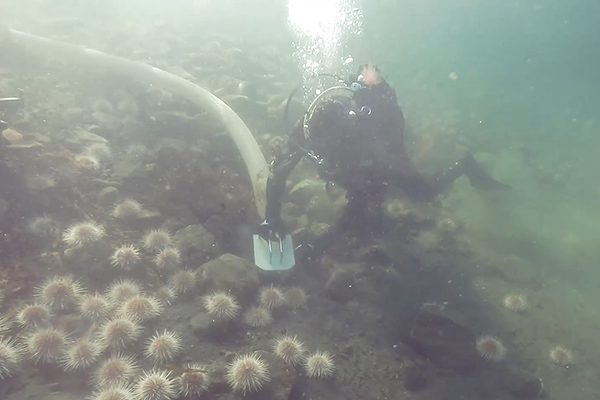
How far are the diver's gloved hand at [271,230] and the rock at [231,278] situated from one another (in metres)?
1.02

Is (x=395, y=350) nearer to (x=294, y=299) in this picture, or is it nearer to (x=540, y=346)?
(x=294, y=299)

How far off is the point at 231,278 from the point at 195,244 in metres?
1.32

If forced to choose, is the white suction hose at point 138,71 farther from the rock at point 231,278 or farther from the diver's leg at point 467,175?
the diver's leg at point 467,175

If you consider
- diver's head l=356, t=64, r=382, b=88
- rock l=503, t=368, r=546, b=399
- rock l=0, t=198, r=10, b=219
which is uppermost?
diver's head l=356, t=64, r=382, b=88

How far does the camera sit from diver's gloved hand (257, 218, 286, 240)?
8141mm

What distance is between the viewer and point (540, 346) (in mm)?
7887

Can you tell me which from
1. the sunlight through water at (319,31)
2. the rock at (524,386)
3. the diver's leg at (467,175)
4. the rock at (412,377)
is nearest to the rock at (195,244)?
the rock at (412,377)

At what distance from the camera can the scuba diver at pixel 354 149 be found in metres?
8.02

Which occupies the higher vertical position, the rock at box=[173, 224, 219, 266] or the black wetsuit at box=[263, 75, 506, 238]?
the black wetsuit at box=[263, 75, 506, 238]

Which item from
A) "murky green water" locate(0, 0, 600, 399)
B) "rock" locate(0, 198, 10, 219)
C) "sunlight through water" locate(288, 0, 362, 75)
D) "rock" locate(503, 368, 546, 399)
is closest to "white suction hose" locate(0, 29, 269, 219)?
"murky green water" locate(0, 0, 600, 399)

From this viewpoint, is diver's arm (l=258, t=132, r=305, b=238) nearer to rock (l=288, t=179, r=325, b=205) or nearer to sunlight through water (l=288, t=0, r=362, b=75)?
rock (l=288, t=179, r=325, b=205)

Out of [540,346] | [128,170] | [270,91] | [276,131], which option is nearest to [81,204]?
[128,170]

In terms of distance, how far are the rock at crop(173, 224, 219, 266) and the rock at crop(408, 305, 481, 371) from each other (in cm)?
386

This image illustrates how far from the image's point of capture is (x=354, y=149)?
8281 mm
